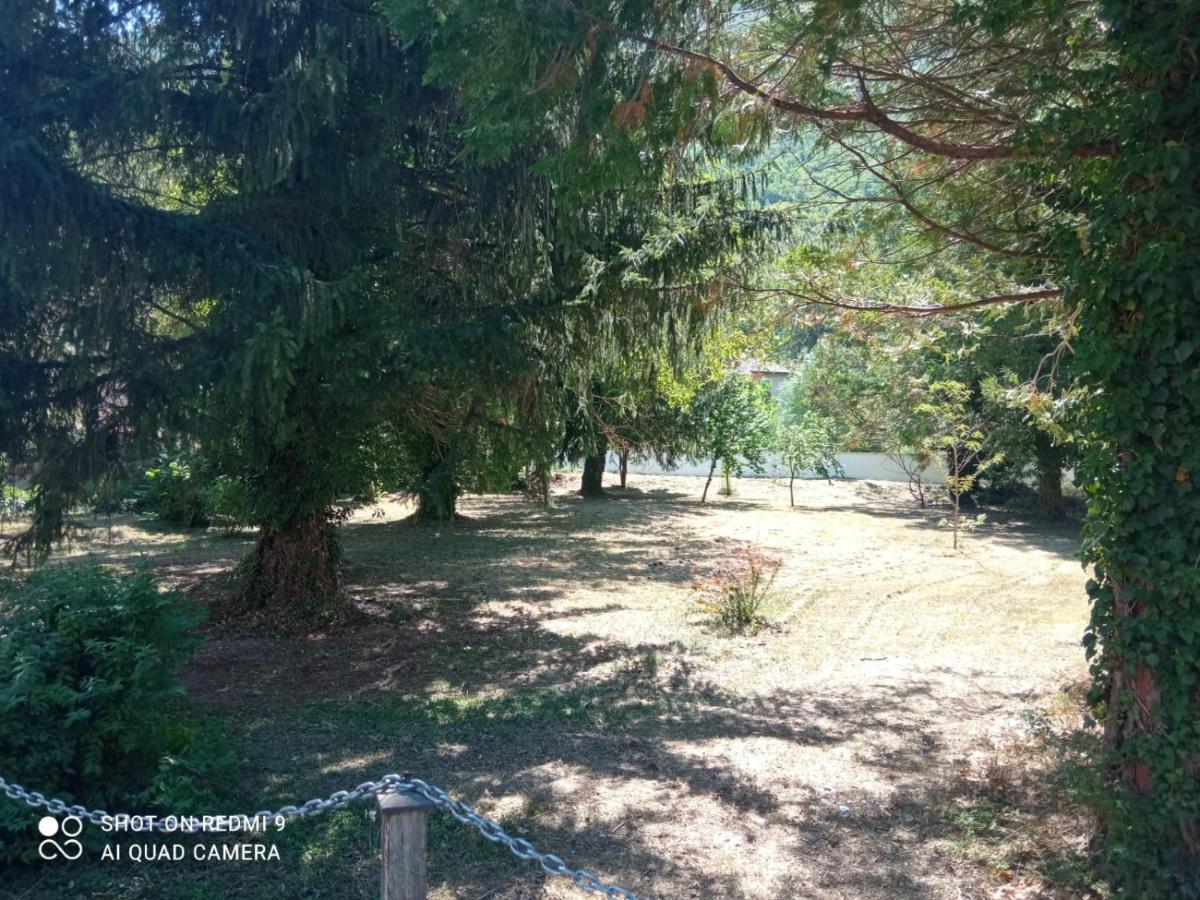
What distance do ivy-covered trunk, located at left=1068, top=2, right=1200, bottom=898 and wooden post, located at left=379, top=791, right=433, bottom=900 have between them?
2.84m

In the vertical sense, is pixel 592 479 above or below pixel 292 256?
below

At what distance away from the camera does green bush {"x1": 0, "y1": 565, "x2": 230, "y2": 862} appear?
4.04 metres

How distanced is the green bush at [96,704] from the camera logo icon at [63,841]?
0.08 metres

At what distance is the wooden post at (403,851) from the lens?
8.75ft

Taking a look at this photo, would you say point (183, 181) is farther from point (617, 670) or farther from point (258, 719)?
point (617, 670)

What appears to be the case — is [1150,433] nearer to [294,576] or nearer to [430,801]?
[430,801]

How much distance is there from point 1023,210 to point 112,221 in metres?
5.97

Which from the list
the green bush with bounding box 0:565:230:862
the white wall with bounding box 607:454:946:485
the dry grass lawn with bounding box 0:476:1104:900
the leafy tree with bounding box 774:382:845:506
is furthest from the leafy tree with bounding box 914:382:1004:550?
the white wall with bounding box 607:454:946:485

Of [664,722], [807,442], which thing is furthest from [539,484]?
[807,442]

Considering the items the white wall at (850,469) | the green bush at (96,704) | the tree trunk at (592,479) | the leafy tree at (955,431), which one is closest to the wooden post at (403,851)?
the green bush at (96,704)

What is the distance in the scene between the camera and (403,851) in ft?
8.78

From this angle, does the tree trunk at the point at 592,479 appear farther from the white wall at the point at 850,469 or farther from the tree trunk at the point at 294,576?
the tree trunk at the point at 294,576

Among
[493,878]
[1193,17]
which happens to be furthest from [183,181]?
[1193,17]

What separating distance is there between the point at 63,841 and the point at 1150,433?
5137 mm
